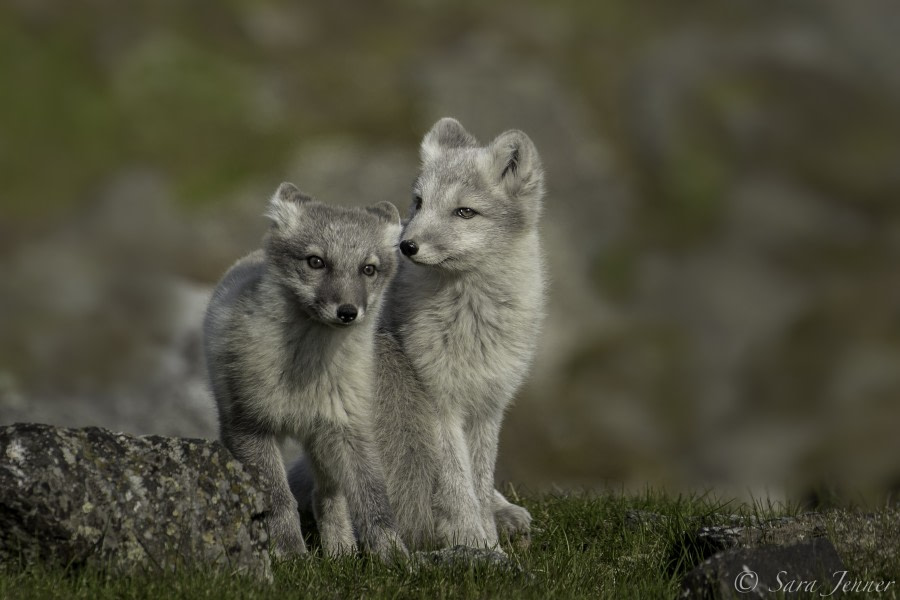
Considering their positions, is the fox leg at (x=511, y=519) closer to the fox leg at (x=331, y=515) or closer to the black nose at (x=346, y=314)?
the fox leg at (x=331, y=515)

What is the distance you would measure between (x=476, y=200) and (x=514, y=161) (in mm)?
423

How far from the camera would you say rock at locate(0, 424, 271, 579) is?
4867 mm

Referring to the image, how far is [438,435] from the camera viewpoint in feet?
22.4

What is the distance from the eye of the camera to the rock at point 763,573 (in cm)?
500

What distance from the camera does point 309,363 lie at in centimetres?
623

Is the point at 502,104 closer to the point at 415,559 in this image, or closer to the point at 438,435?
the point at 438,435

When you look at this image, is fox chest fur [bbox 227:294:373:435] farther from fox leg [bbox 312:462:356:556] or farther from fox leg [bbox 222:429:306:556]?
fox leg [bbox 312:462:356:556]

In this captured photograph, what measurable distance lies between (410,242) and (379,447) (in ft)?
4.26

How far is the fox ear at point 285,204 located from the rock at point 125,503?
1601 millimetres

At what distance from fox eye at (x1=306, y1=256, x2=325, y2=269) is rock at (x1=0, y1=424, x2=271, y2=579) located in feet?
4.09

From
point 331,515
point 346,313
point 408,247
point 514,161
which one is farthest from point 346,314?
point 514,161

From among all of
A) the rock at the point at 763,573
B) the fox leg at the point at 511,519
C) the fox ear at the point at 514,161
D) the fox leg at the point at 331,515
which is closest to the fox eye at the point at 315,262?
the fox leg at the point at 331,515

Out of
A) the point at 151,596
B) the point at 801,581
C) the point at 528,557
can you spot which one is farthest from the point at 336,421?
the point at 801,581

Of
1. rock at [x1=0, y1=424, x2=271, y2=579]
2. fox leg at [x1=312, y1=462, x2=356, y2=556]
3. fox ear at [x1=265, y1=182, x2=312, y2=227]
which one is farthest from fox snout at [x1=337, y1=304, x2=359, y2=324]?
fox leg at [x1=312, y1=462, x2=356, y2=556]
